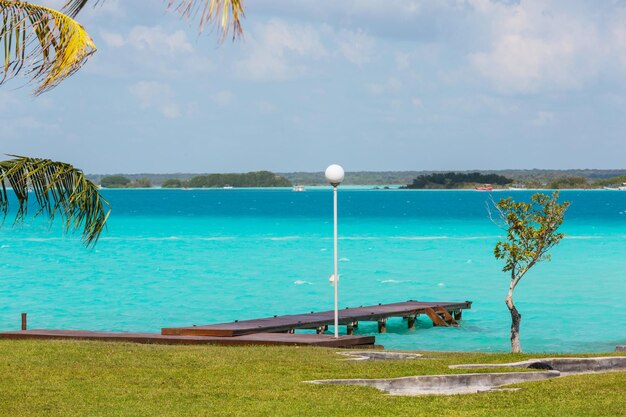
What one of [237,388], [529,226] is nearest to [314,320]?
[529,226]

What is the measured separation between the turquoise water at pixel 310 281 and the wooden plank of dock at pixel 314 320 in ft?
1.98

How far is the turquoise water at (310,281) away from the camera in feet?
113

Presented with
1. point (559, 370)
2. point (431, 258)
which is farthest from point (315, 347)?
point (431, 258)

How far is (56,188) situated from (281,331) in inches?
605

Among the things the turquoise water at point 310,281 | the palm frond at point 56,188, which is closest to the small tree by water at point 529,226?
the turquoise water at point 310,281

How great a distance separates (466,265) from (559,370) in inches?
1742

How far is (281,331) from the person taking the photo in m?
25.0

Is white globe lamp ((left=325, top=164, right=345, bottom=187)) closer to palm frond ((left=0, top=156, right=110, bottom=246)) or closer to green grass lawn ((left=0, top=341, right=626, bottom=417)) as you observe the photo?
green grass lawn ((left=0, top=341, right=626, bottom=417))

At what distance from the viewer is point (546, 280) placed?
165 ft

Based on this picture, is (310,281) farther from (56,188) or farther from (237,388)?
(56,188)

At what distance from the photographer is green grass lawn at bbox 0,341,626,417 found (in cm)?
1091

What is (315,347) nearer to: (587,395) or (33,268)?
(587,395)

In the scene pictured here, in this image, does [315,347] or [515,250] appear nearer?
[315,347]

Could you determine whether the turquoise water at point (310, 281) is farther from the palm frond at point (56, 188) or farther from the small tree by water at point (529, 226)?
the palm frond at point (56, 188)
